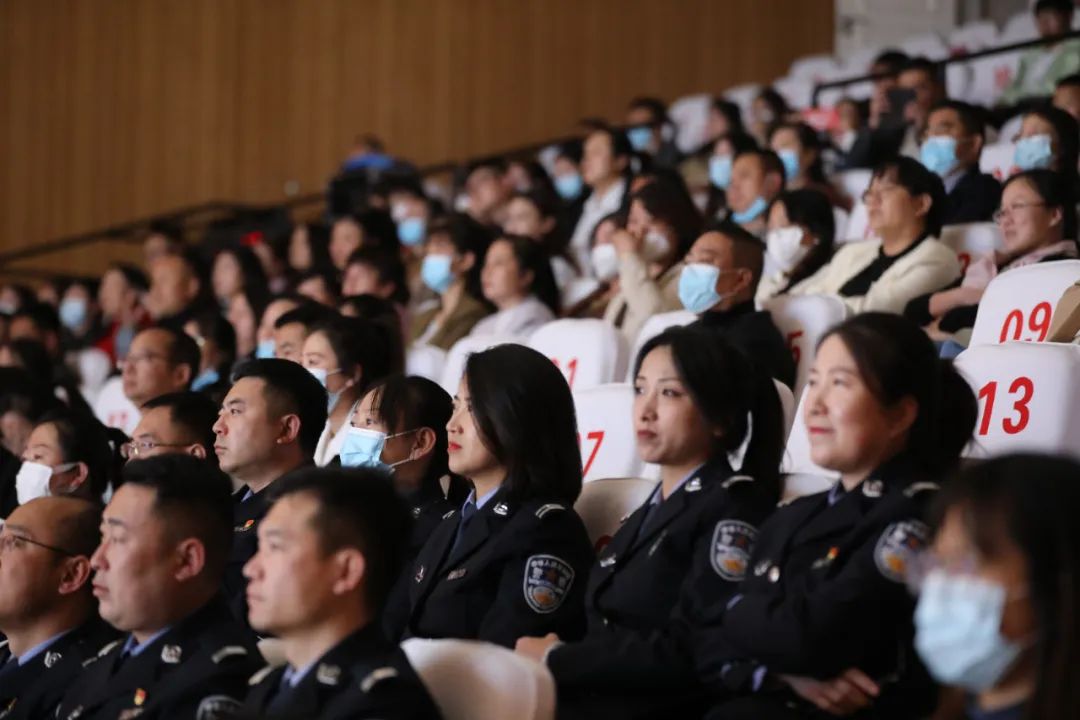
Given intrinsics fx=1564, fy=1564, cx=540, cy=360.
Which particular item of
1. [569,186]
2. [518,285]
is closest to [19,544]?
[518,285]

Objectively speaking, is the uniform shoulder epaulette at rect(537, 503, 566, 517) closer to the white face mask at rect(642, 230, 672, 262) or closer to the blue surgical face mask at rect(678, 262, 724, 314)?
the blue surgical face mask at rect(678, 262, 724, 314)

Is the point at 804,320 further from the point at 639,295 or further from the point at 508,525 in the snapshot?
the point at 508,525

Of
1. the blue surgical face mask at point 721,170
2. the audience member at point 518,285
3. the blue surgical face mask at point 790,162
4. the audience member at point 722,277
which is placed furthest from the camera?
the blue surgical face mask at point 721,170

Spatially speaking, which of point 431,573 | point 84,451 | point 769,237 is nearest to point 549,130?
point 769,237

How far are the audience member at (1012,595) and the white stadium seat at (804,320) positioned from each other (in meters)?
2.24

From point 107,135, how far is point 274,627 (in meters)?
9.38

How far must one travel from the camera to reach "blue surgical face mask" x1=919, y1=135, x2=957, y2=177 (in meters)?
5.28

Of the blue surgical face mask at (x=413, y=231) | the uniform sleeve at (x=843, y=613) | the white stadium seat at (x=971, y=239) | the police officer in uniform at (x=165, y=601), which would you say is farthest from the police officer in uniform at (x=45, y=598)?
the blue surgical face mask at (x=413, y=231)

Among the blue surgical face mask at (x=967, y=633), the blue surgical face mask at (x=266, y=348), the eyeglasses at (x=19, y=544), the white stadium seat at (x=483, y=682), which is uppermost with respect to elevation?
the blue surgical face mask at (x=266, y=348)

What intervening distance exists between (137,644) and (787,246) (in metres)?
2.91

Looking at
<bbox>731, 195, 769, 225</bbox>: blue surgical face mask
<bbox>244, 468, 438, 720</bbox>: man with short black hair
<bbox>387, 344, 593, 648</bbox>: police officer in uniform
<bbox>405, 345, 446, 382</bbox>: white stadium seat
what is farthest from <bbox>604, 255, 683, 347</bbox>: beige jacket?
<bbox>244, 468, 438, 720</bbox>: man with short black hair

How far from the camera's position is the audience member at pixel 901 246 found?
438 centimetres

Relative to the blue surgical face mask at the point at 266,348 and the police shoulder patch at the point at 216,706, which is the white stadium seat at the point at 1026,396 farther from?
the blue surgical face mask at the point at 266,348

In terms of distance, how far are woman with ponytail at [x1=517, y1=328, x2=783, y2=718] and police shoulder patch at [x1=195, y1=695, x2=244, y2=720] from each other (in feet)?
1.59
